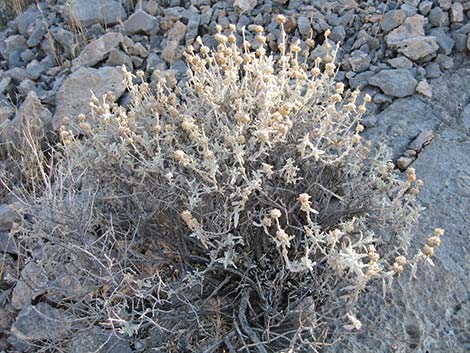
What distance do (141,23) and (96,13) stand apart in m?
0.38

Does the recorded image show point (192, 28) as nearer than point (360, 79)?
No

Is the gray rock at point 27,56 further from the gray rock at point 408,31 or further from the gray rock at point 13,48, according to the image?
the gray rock at point 408,31

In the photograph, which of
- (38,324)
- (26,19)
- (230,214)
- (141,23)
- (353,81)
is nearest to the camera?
(230,214)

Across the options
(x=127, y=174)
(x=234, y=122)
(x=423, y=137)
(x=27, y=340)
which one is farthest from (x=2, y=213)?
(x=423, y=137)

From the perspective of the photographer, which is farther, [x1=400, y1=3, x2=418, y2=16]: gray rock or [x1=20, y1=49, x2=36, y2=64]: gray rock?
[x1=20, y1=49, x2=36, y2=64]: gray rock

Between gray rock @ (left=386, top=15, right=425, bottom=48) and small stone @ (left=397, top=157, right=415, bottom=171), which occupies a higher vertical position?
gray rock @ (left=386, top=15, right=425, bottom=48)

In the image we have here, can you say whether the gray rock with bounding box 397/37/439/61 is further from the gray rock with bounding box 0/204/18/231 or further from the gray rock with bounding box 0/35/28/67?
the gray rock with bounding box 0/35/28/67

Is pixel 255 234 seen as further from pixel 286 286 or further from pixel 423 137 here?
pixel 423 137

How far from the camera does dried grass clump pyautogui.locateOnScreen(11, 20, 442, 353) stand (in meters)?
2.17

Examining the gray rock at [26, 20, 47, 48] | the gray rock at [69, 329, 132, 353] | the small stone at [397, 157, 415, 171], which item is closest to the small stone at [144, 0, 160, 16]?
the gray rock at [26, 20, 47, 48]

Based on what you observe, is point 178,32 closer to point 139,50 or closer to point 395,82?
point 139,50

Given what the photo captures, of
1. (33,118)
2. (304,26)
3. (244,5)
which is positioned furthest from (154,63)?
(304,26)

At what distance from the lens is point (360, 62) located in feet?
10.6

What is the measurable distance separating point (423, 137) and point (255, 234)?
109 cm
